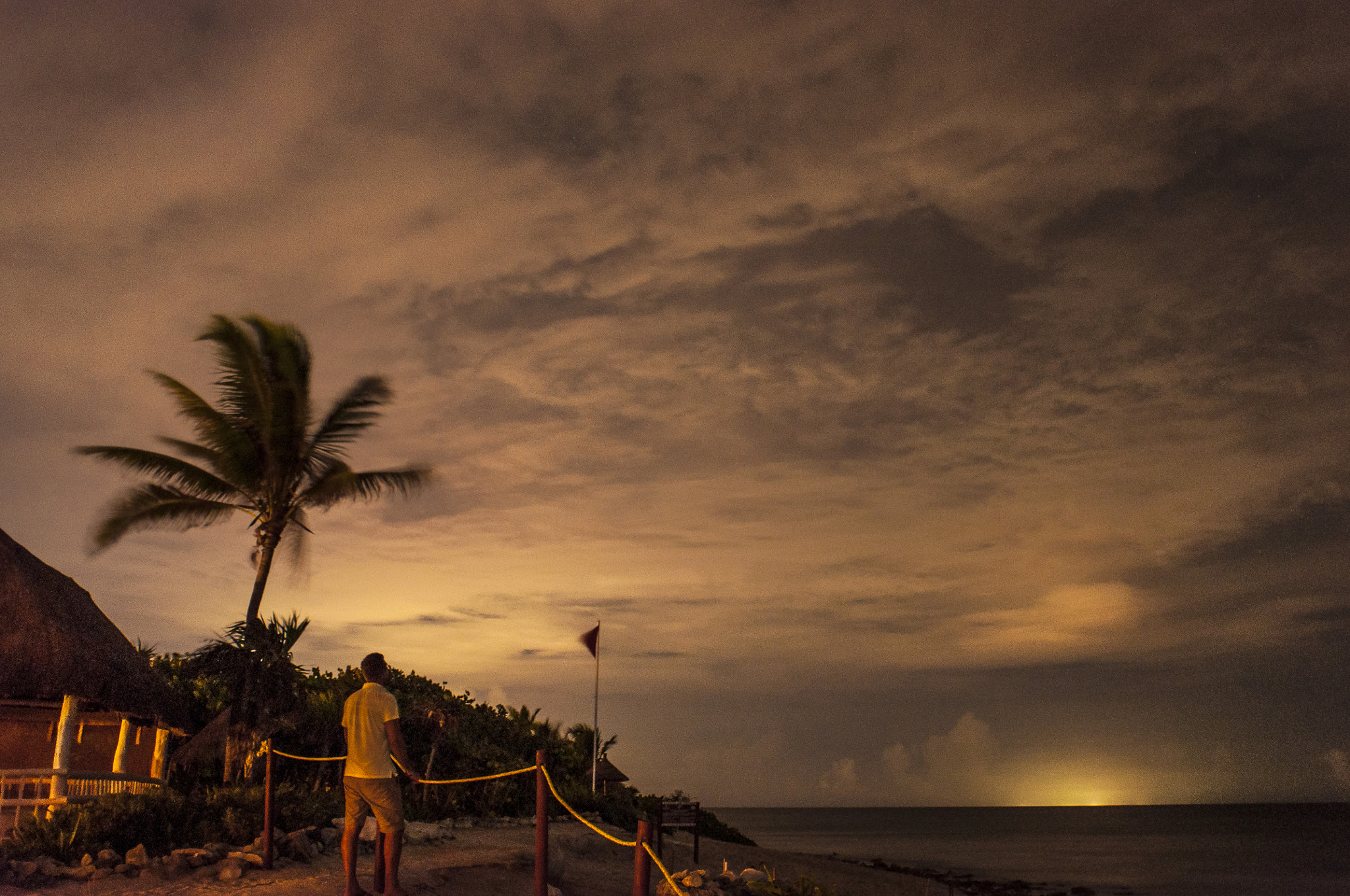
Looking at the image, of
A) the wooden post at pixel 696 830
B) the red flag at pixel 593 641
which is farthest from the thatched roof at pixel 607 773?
the wooden post at pixel 696 830

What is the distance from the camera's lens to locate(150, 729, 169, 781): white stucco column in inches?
695

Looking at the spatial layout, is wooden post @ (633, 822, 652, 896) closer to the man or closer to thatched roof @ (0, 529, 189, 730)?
the man

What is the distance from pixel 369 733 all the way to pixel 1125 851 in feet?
225

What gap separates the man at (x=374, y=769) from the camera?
872 centimetres

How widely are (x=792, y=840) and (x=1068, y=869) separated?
46.5 metres

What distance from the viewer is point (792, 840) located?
90.1 meters

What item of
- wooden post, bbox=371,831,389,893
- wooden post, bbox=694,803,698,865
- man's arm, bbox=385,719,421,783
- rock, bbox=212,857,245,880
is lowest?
wooden post, bbox=694,803,698,865

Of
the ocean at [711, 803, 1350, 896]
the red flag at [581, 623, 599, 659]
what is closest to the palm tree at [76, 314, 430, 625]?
the red flag at [581, 623, 599, 659]

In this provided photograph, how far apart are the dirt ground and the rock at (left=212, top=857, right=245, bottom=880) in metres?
0.08

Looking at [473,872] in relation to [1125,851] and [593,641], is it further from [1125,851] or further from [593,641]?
[1125,851]

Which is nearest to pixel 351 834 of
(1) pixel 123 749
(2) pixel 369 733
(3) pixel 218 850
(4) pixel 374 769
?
(4) pixel 374 769

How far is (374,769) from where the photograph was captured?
8.71 metres

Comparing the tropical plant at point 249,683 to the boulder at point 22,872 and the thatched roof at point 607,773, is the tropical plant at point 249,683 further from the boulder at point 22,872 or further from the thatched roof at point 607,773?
the thatched roof at point 607,773

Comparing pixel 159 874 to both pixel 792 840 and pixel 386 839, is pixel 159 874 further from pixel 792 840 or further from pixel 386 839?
pixel 792 840
